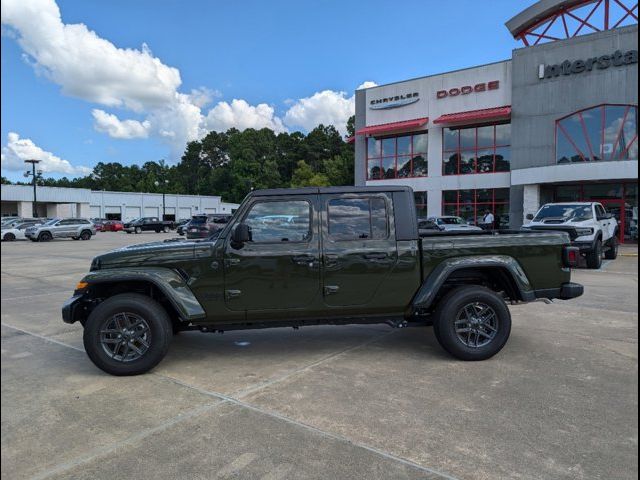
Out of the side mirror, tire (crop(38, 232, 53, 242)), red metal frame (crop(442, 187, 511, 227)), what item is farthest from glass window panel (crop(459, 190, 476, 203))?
tire (crop(38, 232, 53, 242))

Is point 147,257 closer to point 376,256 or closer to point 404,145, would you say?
point 376,256

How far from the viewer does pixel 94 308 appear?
467cm

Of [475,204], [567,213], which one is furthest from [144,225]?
[567,213]

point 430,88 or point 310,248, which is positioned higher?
point 430,88

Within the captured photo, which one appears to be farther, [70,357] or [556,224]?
[556,224]

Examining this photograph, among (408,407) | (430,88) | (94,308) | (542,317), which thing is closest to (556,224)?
(542,317)

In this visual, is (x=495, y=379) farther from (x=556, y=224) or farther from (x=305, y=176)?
(x=305, y=176)

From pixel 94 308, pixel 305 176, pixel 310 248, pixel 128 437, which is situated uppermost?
pixel 305 176

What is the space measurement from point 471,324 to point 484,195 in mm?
24330

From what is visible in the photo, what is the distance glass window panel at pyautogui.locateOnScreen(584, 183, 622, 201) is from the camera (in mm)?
23266

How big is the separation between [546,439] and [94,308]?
13.9 ft

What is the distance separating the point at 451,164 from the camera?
93.4ft

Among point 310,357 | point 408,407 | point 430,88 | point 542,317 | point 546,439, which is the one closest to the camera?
point 546,439

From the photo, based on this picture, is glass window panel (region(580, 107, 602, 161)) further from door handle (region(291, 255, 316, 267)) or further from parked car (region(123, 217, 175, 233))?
parked car (region(123, 217, 175, 233))
